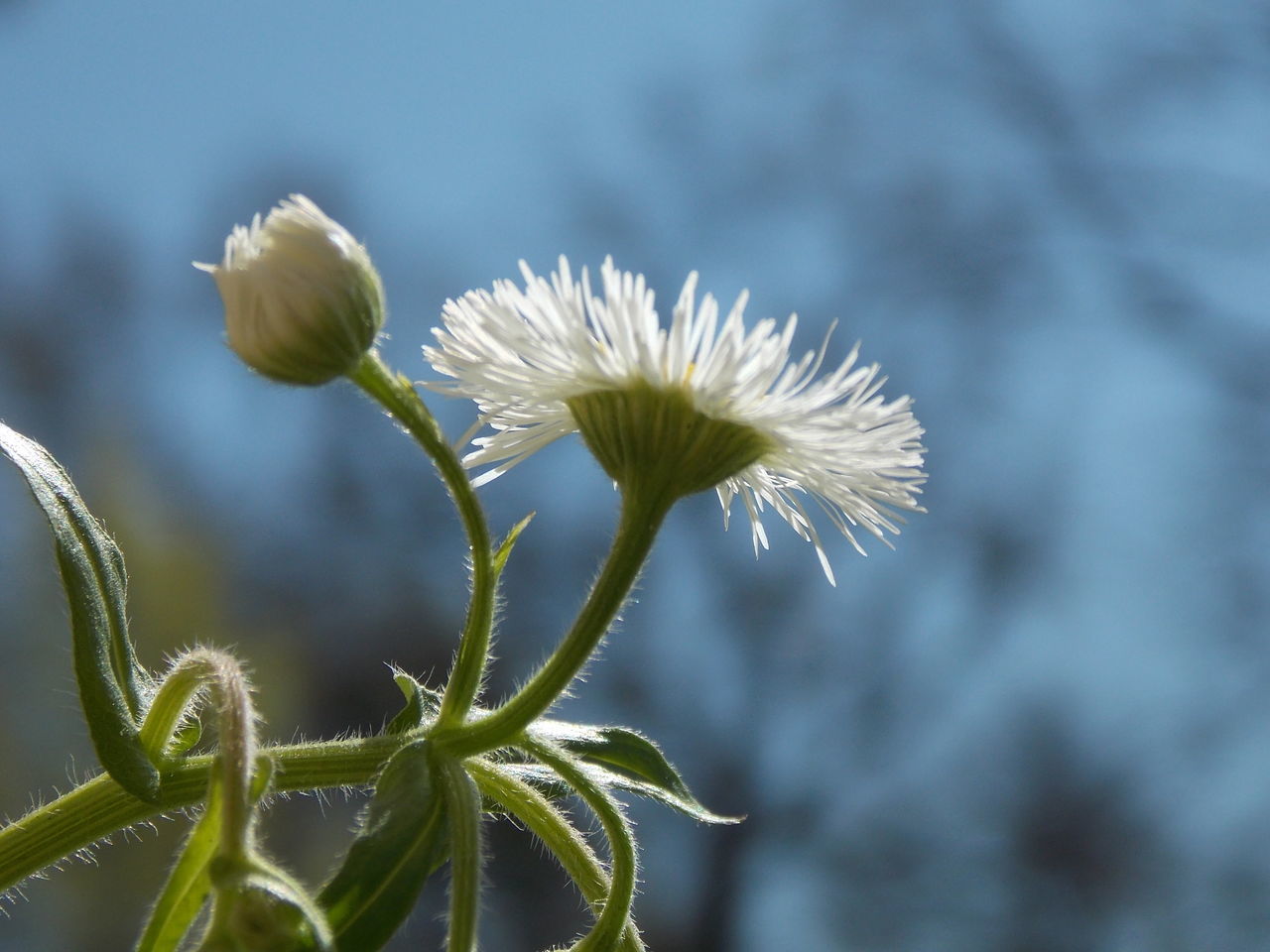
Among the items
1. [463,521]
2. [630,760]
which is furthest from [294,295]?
[630,760]

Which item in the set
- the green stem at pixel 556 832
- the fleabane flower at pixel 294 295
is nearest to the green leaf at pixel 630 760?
the green stem at pixel 556 832

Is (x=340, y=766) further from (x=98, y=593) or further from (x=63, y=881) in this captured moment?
(x=63, y=881)

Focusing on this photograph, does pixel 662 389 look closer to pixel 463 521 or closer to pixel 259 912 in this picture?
pixel 463 521

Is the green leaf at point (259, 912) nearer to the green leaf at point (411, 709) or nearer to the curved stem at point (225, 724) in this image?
the curved stem at point (225, 724)

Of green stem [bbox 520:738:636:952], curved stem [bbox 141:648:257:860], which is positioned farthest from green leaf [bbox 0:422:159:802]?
green stem [bbox 520:738:636:952]

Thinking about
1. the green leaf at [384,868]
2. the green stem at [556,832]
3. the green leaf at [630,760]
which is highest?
the green leaf at [630,760]

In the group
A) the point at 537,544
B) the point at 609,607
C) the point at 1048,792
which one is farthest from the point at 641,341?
the point at 1048,792
